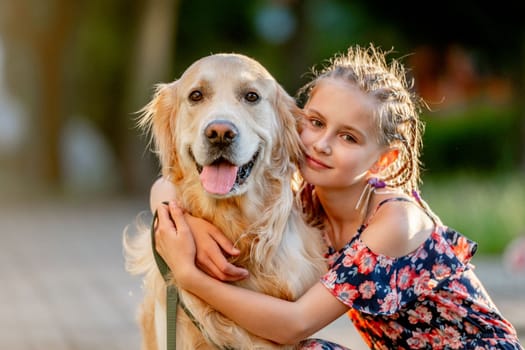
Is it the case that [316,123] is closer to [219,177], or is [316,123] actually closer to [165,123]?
[219,177]

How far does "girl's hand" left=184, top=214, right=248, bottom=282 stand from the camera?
308 cm

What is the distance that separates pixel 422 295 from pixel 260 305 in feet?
1.95

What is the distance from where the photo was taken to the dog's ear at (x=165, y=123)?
3322 mm

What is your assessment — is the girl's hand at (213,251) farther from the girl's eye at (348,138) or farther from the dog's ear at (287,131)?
the girl's eye at (348,138)

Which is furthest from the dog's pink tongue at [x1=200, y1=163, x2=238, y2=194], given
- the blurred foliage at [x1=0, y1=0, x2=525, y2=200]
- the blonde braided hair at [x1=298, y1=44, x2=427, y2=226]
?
the blurred foliage at [x1=0, y1=0, x2=525, y2=200]

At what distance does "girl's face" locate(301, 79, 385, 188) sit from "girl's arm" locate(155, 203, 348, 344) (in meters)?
0.41

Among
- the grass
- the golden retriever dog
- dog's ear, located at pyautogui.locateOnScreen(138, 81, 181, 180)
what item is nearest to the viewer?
the golden retriever dog

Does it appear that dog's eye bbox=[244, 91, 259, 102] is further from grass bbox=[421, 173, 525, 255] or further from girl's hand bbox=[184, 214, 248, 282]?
grass bbox=[421, 173, 525, 255]

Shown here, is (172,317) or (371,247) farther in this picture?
(172,317)

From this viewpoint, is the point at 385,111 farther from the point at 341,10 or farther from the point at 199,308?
the point at 341,10

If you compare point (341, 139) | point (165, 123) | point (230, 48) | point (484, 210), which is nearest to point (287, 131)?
point (341, 139)

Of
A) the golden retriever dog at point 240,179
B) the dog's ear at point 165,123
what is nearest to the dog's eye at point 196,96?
the golden retriever dog at point 240,179

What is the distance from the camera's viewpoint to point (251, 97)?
3211mm

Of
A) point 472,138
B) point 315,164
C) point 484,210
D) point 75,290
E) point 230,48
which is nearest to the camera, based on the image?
point 315,164
